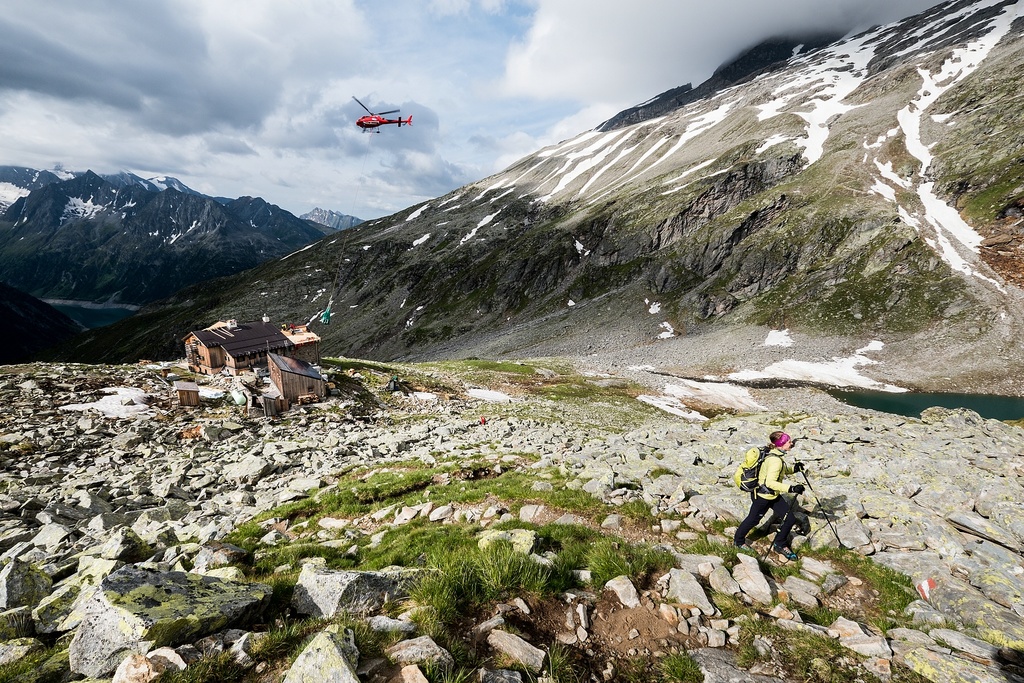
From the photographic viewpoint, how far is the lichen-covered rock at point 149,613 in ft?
14.7

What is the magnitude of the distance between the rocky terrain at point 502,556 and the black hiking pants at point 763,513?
722 mm

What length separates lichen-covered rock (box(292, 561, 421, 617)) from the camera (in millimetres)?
6062

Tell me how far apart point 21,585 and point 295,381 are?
25515mm

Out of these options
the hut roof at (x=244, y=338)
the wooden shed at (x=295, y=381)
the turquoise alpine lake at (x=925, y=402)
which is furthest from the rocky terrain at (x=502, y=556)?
the turquoise alpine lake at (x=925, y=402)

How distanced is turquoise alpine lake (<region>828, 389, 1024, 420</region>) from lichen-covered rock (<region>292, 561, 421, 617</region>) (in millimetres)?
73897

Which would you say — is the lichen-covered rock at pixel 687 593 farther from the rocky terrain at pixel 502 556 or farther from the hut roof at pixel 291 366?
the hut roof at pixel 291 366

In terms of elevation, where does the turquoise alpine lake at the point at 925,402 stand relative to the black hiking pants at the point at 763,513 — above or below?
below

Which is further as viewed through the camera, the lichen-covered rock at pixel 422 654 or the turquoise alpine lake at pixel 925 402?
the turquoise alpine lake at pixel 925 402

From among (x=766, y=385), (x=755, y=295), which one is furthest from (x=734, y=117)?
(x=766, y=385)

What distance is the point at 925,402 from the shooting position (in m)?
63.1

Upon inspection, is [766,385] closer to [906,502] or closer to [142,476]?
[906,502]

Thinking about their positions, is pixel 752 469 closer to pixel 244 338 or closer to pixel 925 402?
pixel 244 338

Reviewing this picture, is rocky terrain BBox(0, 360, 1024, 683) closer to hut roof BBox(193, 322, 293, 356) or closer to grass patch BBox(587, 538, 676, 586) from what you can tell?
grass patch BBox(587, 538, 676, 586)

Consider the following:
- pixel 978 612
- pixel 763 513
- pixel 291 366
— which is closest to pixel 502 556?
pixel 763 513
